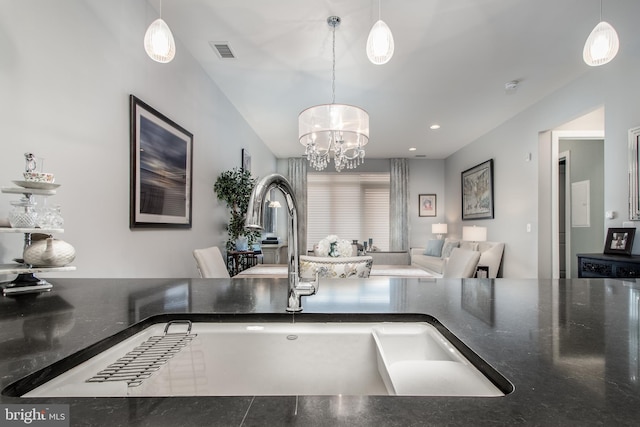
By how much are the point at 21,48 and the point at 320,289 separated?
1692mm

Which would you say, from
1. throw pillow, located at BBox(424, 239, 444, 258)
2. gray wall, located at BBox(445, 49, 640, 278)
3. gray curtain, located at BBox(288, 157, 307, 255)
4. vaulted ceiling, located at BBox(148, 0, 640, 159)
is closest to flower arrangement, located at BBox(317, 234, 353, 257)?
vaulted ceiling, located at BBox(148, 0, 640, 159)

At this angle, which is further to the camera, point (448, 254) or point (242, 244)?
point (448, 254)

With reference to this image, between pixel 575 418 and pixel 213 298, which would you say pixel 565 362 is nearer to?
pixel 575 418

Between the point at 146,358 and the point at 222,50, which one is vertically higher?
the point at 222,50

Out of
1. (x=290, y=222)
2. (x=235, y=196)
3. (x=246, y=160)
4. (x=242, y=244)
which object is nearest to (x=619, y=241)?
(x=290, y=222)

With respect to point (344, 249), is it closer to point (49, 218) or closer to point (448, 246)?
point (49, 218)

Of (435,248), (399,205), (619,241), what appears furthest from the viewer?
(399,205)

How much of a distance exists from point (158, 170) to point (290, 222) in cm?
196

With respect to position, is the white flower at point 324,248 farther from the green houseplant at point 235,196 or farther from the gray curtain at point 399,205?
the gray curtain at point 399,205

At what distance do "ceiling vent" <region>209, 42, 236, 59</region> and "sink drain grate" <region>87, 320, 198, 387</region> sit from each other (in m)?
2.66

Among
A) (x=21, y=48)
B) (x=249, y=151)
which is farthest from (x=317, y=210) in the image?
(x=21, y=48)

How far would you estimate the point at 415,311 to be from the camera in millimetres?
778

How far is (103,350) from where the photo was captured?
1.91 ft

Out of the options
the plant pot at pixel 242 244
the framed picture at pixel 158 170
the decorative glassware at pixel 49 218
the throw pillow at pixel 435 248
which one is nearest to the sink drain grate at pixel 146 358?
the decorative glassware at pixel 49 218
